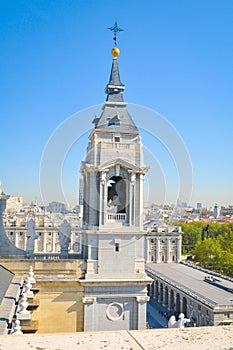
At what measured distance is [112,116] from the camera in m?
17.7

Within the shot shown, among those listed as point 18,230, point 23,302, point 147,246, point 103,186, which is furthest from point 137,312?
point 147,246

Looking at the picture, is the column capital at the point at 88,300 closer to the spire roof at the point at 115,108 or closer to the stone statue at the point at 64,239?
Result: the stone statue at the point at 64,239

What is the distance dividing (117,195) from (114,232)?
2144 mm

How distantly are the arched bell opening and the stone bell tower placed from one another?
0.05 m

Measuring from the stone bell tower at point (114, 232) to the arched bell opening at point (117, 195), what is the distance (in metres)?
0.05

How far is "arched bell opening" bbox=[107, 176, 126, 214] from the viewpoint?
684 inches

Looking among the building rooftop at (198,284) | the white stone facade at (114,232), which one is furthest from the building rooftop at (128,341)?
the building rooftop at (198,284)

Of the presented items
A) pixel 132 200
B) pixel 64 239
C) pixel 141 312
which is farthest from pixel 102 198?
pixel 141 312

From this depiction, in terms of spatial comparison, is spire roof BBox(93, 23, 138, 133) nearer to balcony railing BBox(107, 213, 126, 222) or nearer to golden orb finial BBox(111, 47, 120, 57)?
golden orb finial BBox(111, 47, 120, 57)

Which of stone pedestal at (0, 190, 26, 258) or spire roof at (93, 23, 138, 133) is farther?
spire roof at (93, 23, 138, 133)

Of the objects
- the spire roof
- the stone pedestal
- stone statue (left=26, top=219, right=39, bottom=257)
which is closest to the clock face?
stone statue (left=26, top=219, right=39, bottom=257)

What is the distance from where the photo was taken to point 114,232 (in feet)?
53.8

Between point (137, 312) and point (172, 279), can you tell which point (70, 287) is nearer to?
point (137, 312)

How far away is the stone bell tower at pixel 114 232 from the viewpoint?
15969 mm
